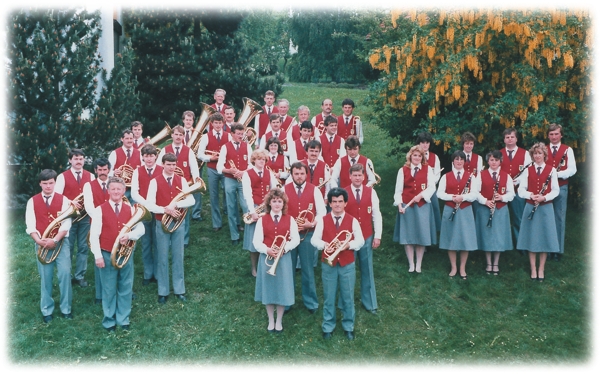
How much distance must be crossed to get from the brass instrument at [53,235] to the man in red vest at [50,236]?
35mm

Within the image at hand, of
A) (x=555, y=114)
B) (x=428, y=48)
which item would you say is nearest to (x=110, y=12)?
(x=428, y=48)

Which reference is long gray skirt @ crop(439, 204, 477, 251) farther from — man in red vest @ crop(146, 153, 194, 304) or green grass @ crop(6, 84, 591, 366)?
man in red vest @ crop(146, 153, 194, 304)

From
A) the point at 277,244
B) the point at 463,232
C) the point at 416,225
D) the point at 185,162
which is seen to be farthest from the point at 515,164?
the point at 185,162

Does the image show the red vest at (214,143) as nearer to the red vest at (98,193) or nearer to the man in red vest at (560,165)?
the red vest at (98,193)

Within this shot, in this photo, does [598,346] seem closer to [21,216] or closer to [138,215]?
[138,215]

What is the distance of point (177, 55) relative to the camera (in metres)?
15.3

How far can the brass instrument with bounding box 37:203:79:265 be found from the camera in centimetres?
751

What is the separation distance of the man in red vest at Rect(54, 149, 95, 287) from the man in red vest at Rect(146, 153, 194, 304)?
1.00m

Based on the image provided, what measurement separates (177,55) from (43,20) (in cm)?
468

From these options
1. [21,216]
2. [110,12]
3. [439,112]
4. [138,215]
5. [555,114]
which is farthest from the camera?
[110,12]

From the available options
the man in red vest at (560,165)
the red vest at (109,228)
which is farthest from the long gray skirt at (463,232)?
the red vest at (109,228)

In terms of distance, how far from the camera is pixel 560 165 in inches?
372

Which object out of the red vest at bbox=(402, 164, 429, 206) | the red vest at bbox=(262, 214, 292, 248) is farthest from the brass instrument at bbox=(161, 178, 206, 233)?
the red vest at bbox=(402, 164, 429, 206)

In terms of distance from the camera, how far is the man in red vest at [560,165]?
30.7 feet
